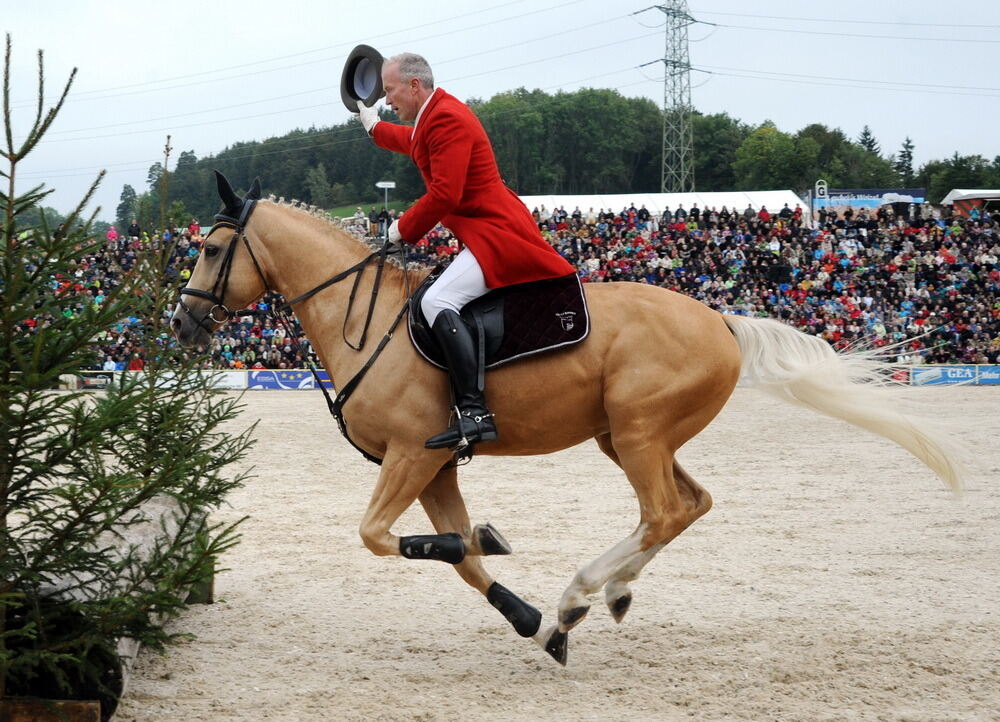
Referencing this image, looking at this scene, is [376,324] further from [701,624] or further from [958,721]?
[958,721]

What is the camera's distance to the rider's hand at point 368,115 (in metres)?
5.70

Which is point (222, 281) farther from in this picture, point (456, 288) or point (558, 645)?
point (558, 645)

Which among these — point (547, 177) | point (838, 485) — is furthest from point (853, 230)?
point (547, 177)

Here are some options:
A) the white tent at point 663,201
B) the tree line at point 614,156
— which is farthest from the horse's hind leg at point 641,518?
the tree line at point 614,156

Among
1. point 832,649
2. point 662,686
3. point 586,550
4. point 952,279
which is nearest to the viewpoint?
point 662,686

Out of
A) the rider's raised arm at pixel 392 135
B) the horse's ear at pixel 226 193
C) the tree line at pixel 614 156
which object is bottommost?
the horse's ear at pixel 226 193

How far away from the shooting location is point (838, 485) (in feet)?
34.0

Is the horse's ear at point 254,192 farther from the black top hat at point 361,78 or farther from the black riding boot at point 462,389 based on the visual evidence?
the black riding boot at point 462,389

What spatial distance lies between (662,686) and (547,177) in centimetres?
7957

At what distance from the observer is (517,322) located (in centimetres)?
511

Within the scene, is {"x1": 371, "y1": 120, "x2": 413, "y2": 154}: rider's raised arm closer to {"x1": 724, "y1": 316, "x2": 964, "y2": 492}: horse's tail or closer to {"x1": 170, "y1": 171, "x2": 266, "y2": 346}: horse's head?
{"x1": 170, "y1": 171, "x2": 266, "y2": 346}: horse's head

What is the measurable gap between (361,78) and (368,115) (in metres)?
0.27

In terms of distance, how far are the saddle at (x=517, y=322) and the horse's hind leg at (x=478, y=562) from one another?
31.9 inches

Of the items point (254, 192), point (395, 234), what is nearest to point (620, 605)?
point (395, 234)
